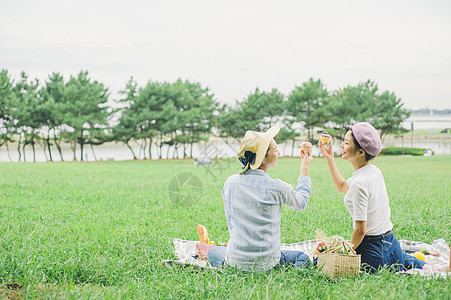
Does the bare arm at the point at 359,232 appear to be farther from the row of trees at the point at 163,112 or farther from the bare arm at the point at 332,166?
the row of trees at the point at 163,112

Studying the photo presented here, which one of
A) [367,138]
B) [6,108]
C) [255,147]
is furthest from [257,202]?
[6,108]

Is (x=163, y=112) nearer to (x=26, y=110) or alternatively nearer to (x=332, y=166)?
(x=26, y=110)

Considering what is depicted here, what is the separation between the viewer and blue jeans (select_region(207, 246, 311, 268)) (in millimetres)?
3088

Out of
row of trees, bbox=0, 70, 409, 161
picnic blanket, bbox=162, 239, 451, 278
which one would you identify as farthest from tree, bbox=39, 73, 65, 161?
picnic blanket, bbox=162, 239, 451, 278

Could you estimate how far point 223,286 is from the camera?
105 inches

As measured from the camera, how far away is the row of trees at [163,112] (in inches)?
1215

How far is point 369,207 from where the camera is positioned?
9.75ft

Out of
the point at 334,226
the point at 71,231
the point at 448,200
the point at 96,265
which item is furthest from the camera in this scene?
the point at 448,200

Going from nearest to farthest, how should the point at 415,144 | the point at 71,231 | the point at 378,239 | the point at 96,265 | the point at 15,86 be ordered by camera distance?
the point at 378,239
the point at 96,265
the point at 71,231
the point at 15,86
the point at 415,144

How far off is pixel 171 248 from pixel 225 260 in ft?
3.00

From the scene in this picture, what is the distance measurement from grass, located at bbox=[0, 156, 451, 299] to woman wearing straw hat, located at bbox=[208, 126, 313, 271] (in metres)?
0.13

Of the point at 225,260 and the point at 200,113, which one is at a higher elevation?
the point at 200,113

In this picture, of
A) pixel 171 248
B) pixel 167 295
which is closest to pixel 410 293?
pixel 167 295

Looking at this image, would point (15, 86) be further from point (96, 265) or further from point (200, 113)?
point (96, 265)
